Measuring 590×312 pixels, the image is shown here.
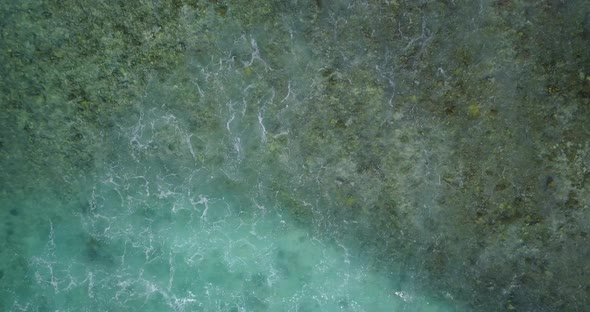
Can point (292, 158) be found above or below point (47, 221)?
above

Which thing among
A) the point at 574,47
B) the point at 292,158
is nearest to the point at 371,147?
the point at 292,158

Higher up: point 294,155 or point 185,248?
point 294,155

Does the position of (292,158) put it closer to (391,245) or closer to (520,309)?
(391,245)

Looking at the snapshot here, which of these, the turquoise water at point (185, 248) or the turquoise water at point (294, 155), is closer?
the turquoise water at point (294, 155)

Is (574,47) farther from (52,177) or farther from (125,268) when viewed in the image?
(52,177)

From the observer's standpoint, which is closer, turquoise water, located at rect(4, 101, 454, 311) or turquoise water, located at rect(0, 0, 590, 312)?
turquoise water, located at rect(0, 0, 590, 312)

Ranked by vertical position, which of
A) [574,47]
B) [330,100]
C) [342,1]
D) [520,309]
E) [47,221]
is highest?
[342,1]
